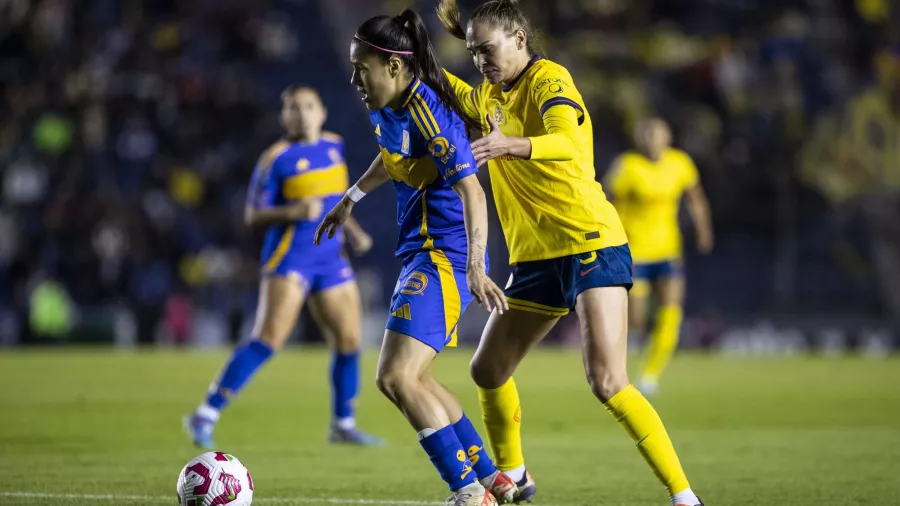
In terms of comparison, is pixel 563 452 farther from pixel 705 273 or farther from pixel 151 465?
pixel 705 273

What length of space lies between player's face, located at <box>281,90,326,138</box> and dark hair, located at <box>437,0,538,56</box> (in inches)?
127

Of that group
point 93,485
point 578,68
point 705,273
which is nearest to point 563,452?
point 93,485

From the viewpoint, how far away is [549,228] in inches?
209

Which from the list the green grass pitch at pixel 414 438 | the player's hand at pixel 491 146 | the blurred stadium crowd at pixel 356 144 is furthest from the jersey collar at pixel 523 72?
the blurred stadium crowd at pixel 356 144

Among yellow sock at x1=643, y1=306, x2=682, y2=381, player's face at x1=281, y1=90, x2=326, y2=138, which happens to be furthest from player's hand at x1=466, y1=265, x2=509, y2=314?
yellow sock at x1=643, y1=306, x2=682, y2=381

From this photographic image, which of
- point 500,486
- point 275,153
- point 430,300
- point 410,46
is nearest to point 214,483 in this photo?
point 430,300

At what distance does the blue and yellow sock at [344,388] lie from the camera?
8562 millimetres

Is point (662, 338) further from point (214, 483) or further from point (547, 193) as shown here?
point (214, 483)

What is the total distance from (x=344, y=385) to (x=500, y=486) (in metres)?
3.22

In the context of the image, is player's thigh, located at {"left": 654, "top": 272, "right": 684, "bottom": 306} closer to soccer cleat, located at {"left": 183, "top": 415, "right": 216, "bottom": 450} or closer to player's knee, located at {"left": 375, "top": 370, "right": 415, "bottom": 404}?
soccer cleat, located at {"left": 183, "top": 415, "right": 216, "bottom": 450}

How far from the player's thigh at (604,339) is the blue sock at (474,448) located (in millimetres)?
713

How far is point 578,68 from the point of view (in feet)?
69.8

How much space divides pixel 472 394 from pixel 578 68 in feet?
35.0

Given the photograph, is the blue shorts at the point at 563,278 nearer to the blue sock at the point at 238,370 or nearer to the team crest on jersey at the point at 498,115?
the team crest on jersey at the point at 498,115
